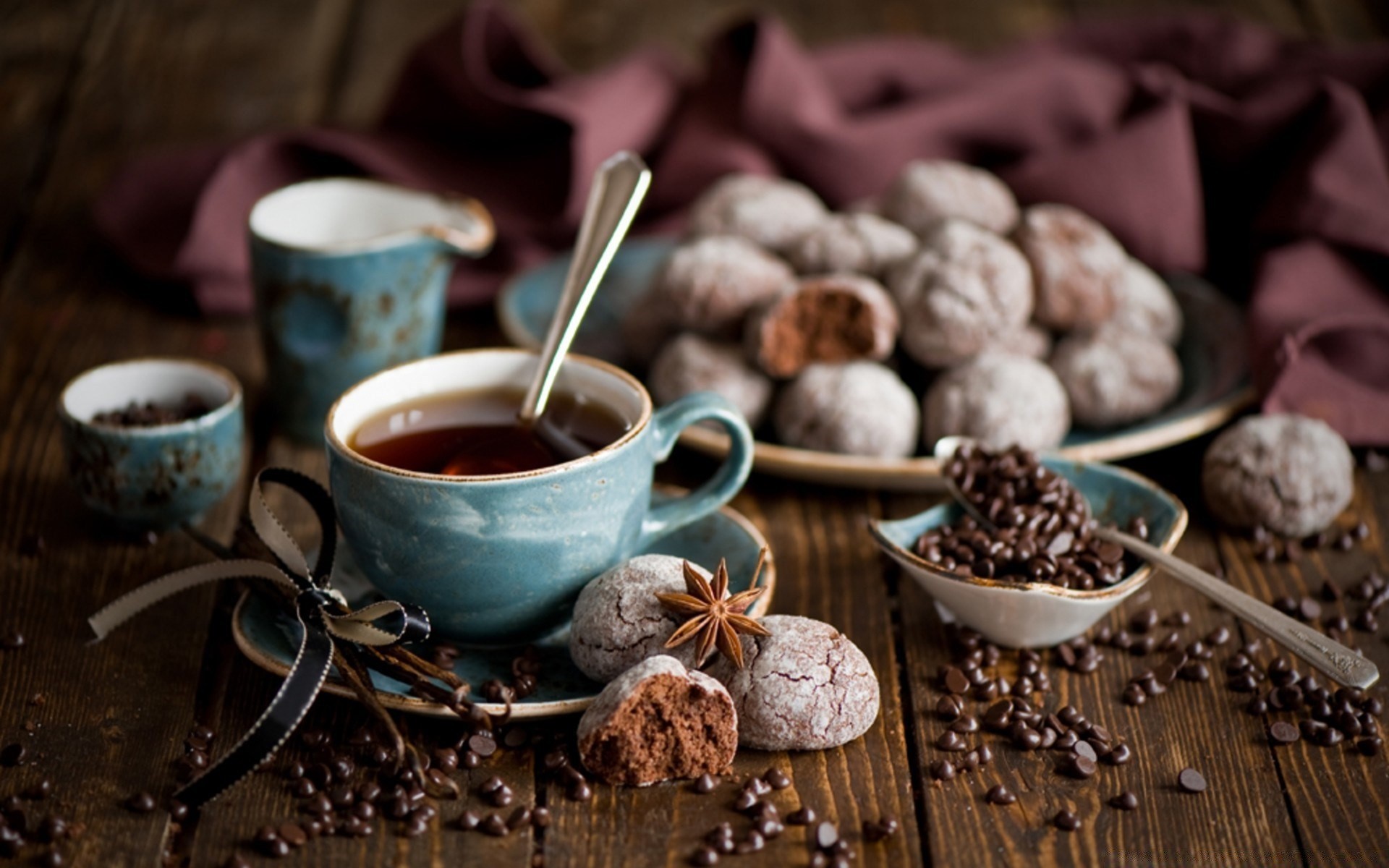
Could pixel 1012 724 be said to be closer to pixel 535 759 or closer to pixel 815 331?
pixel 535 759

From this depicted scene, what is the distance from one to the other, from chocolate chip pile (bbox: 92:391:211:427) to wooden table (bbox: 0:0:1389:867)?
181 millimetres

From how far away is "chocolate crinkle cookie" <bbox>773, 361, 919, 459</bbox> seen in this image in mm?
2436

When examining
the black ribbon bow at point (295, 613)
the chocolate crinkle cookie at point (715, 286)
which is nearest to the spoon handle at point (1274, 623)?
the chocolate crinkle cookie at point (715, 286)

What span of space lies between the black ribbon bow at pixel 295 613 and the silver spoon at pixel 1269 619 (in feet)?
3.12

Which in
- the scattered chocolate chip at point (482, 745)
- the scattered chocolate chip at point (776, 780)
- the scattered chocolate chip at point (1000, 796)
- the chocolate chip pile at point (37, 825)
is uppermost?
the chocolate chip pile at point (37, 825)

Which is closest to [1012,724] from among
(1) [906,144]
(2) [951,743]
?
(2) [951,743]

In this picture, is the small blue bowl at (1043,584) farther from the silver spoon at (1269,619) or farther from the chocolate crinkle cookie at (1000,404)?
the chocolate crinkle cookie at (1000,404)

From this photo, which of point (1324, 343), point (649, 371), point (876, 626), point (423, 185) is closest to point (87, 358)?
point (423, 185)

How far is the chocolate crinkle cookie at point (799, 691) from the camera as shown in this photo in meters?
1.76

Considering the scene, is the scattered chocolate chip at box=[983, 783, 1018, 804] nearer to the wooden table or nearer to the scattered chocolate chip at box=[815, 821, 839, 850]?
the wooden table

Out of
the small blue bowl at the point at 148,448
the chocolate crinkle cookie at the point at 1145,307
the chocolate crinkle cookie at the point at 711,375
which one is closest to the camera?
the small blue bowl at the point at 148,448

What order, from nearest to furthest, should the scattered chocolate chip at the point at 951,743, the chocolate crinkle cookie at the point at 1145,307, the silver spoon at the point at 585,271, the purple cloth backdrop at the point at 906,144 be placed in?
the scattered chocolate chip at the point at 951,743 → the silver spoon at the point at 585,271 → the chocolate crinkle cookie at the point at 1145,307 → the purple cloth backdrop at the point at 906,144

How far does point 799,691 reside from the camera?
176 centimetres

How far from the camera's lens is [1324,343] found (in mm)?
2713
